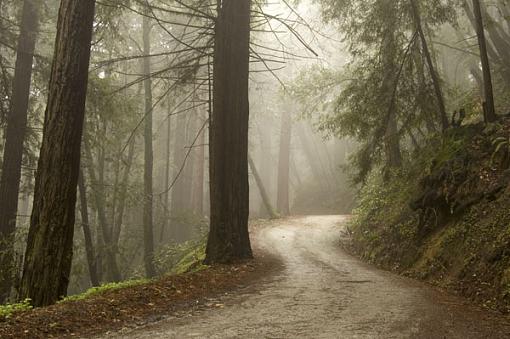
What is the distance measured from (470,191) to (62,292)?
23.1 ft

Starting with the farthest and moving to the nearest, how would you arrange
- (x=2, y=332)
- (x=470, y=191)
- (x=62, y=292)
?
(x=470, y=191) < (x=62, y=292) < (x=2, y=332)

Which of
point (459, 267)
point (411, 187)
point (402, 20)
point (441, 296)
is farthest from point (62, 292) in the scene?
point (402, 20)

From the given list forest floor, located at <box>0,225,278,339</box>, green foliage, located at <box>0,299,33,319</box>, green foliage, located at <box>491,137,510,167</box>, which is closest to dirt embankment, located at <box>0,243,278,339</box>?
forest floor, located at <box>0,225,278,339</box>

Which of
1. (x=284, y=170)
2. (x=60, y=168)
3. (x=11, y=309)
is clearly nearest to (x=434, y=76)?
(x=60, y=168)

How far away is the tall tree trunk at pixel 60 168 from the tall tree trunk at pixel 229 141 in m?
3.34

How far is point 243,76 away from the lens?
32.2 ft

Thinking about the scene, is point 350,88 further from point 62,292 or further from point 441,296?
point 62,292

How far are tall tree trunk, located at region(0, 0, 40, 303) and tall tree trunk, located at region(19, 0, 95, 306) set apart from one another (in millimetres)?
6338

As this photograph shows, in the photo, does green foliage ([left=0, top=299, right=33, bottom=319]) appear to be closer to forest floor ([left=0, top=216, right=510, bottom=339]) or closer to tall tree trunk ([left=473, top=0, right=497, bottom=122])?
forest floor ([left=0, top=216, right=510, bottom=339])

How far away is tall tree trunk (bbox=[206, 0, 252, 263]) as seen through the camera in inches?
366

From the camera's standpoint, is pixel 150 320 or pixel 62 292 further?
pixel 62 292

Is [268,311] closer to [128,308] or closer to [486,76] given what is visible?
[128,308]

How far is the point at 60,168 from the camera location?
6402 millimetres

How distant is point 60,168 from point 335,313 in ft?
13.9
